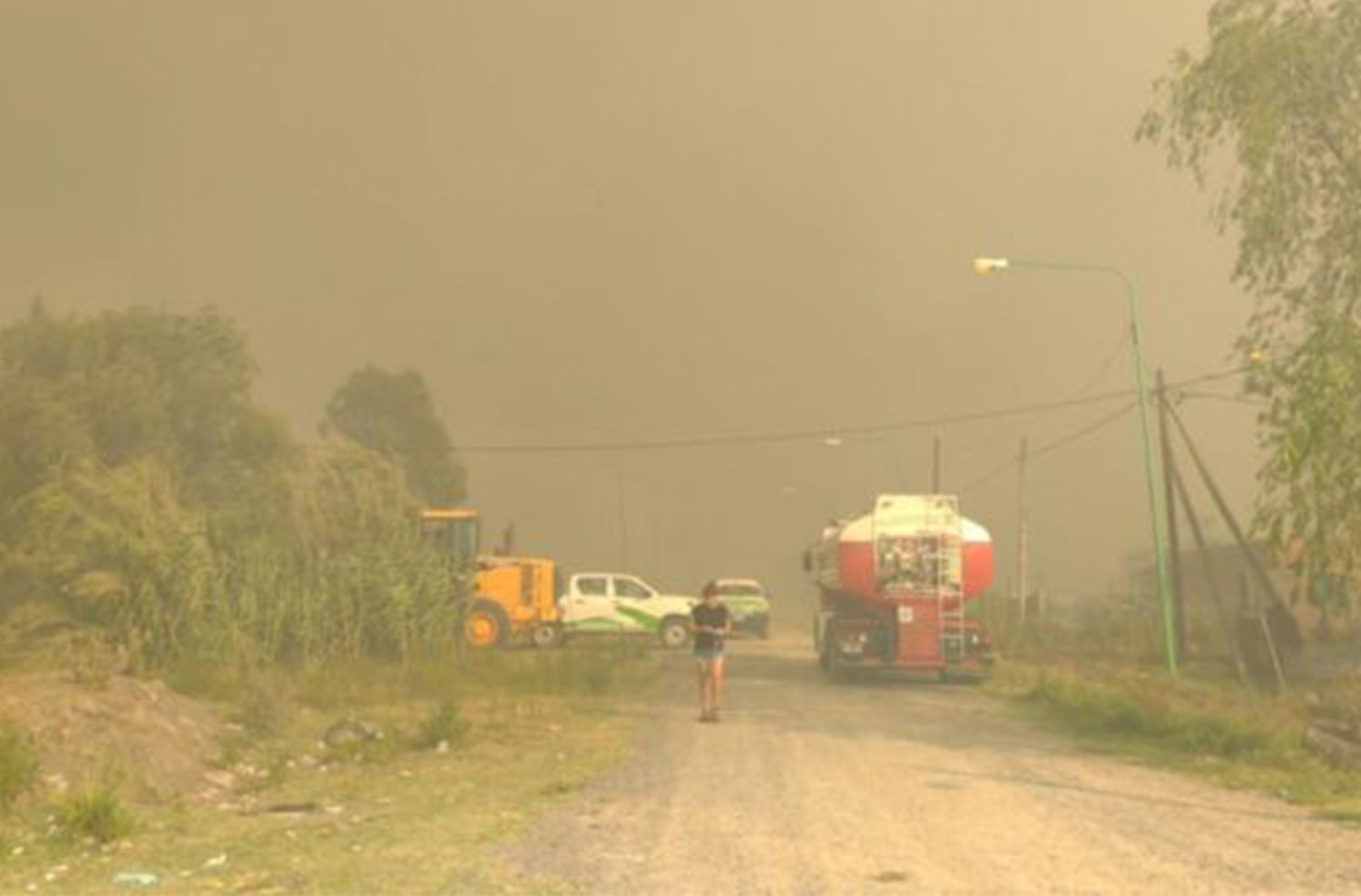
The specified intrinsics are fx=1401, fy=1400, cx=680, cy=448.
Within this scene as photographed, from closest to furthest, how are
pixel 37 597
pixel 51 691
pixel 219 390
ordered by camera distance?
pixel 51 691 < pixel 37 597 < pixel 219 390

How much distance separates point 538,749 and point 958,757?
4.46 meters

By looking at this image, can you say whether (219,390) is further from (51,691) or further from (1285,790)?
(1285,790)

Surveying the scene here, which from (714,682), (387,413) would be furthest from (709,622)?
(387,413)

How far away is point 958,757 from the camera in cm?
1473

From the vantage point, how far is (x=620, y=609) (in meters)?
39.0

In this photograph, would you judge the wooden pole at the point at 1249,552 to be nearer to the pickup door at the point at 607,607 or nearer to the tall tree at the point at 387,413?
the pickup door at the point at 607,607

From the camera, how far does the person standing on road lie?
17.4 metres

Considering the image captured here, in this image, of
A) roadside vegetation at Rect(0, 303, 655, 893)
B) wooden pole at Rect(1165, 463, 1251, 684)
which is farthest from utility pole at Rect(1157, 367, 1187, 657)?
roadside vegetation at Rect(0, 303, 655, 893)

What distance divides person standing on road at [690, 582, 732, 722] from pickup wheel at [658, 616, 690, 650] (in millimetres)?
20963

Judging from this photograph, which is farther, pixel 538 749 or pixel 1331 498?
pixel 538 749

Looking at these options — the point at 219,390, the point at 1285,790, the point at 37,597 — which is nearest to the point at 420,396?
the point at 219,390

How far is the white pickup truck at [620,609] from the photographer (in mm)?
38750

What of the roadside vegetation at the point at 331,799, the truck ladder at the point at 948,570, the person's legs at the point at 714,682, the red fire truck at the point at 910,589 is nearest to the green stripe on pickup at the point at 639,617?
the red fire truck at the point at 910,589

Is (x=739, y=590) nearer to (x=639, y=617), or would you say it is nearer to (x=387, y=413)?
(x=639, y=617)
